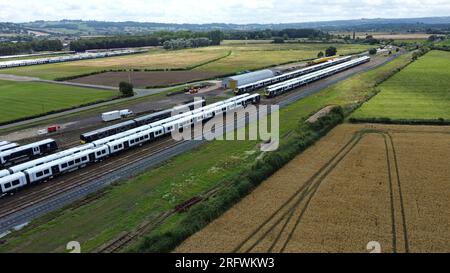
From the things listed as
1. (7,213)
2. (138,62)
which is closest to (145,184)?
(7,213)

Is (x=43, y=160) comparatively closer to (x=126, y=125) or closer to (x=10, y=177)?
(x=10, y=177)

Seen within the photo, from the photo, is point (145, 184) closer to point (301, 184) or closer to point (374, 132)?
point (301, 184)

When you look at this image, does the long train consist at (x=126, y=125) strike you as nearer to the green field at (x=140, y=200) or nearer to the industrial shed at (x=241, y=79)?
the green field at (x=140, y=200)

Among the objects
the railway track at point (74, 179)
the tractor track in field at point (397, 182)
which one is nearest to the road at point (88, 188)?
the railway track at point (74, 179)

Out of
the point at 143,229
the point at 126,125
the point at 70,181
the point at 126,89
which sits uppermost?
the point at 126,89

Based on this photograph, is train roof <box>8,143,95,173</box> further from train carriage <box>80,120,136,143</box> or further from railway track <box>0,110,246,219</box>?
train carriage <box>80,120,136,143</box>

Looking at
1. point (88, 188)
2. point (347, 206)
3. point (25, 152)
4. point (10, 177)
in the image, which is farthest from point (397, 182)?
point (25, 152)

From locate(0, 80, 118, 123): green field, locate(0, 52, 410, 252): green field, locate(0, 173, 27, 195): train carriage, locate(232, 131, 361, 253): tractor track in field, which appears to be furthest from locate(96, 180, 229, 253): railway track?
locate(0, 80, 118, 123): green field
